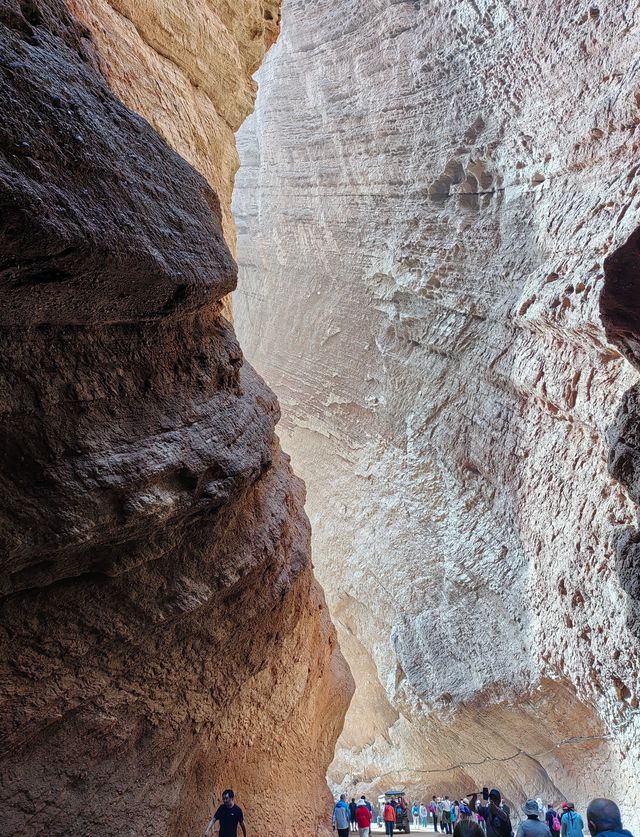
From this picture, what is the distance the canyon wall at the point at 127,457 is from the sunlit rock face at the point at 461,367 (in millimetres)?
2872

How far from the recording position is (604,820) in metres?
2.17

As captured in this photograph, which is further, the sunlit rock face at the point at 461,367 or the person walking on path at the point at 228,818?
the sunlit rock face at the point at 461,367

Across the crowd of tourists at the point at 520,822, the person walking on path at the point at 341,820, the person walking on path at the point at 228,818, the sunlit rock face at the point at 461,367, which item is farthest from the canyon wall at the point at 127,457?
the sunlit rock face at the point at 461,367

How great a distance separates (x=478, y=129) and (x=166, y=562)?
9778 mm

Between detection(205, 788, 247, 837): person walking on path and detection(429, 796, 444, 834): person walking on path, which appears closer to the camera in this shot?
detection(205, 788, 247, 837): person walking on path

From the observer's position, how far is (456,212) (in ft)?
37.4

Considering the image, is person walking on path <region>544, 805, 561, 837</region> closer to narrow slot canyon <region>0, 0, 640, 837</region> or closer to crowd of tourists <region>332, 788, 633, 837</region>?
crowd of tourists <region>332, 788, 633, 837</region>

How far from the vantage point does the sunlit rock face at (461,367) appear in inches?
294

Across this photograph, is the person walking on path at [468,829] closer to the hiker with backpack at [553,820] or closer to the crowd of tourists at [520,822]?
the crowd of tourists at [520,822]

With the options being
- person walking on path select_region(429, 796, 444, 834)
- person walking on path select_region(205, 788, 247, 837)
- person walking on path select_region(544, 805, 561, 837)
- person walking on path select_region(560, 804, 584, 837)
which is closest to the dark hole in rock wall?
person walking on path select_region(560, 804, 584, 837)

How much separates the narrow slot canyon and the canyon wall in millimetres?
20

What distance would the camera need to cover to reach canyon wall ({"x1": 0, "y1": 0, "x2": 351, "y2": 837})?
2.52m

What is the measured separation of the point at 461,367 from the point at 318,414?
5.57 meters

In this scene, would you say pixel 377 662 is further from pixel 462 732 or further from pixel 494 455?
pixel 494 455
